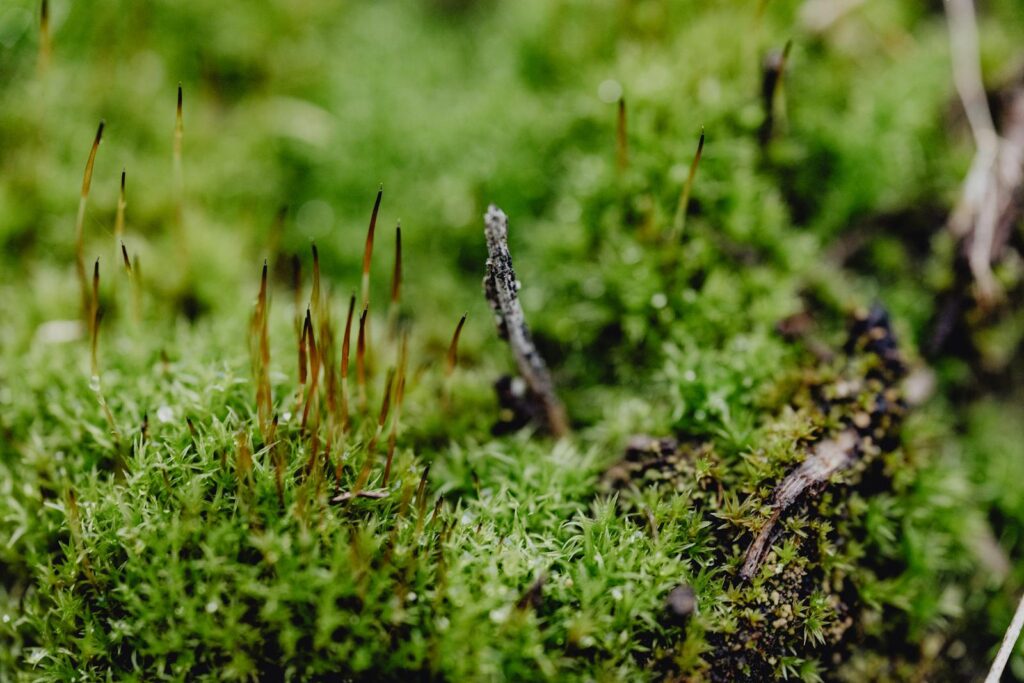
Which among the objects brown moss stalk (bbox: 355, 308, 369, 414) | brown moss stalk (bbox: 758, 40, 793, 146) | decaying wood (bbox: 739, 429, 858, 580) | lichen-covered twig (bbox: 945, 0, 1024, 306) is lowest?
decaying wood (bbox: 739, 429, 858, 580)

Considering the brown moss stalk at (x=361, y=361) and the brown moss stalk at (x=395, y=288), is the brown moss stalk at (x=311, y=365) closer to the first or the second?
the brown moss stalk at (x=361, y=361)

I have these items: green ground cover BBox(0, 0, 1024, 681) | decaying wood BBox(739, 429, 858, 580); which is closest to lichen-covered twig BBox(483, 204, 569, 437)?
green ground cover BBox(0, 0, 1024, 681)

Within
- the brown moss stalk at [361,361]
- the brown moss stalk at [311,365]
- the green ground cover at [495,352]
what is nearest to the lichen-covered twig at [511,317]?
the green ground cover at [495,352]

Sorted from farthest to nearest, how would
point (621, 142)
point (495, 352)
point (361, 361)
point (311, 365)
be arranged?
point (495, 352), point (621, 142), point (361, 361), point (311, 365)

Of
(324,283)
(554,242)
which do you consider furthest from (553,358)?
(324,283)

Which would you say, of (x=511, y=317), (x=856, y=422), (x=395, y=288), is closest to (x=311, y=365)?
(x=395, y=288)

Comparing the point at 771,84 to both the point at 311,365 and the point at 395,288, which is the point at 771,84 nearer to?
the point at 395,288

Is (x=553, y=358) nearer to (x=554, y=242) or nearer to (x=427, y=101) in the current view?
(x=554, y=242)

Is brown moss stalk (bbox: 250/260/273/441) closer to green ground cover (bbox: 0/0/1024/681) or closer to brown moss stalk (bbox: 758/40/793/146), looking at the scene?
green ground cover (bbox: 0/0/1024/681)
